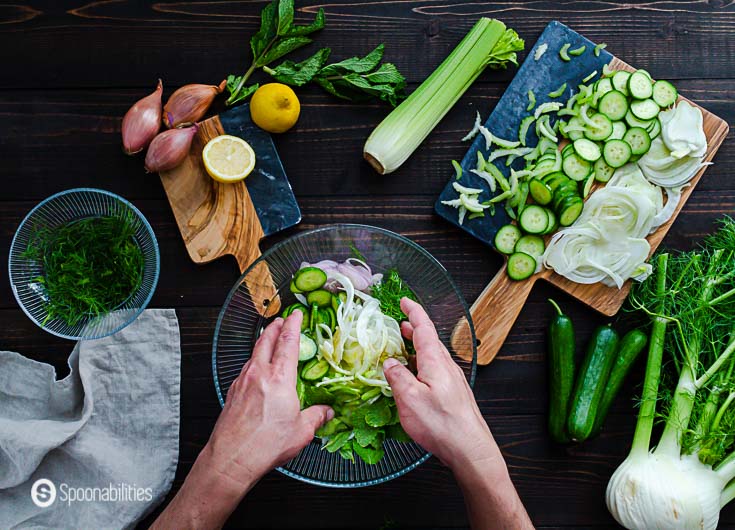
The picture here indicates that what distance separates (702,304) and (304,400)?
1389 mm

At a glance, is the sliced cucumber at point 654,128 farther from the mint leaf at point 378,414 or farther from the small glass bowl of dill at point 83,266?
the small glass bowl of dill at point 83,266

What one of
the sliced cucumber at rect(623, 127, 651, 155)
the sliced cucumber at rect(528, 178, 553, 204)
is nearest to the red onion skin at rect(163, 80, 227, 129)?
the sliced cucumber at rect(528, 178, 553, 204)

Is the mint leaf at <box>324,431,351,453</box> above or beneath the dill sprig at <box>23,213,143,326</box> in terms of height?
beneath

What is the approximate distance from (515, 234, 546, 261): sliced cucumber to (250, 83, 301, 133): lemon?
92 cm

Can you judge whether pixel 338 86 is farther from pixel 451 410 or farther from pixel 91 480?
pixel 91 480

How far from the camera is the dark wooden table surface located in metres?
2.40

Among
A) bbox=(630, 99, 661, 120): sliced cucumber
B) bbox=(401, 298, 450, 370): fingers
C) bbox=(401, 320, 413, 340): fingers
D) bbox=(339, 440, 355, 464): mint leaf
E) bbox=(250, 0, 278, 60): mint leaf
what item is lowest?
bbox=(339, 440, 355, 464): mint leaf

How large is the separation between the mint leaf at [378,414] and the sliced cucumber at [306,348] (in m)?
0.23

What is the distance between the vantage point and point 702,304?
88.9 inches

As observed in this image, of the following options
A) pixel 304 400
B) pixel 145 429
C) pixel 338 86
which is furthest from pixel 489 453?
pixel 338 86

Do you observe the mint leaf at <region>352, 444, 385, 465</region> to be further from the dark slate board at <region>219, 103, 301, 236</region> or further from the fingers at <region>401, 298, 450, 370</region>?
the dark slate board at <region>219, 103, 301, 236</region>

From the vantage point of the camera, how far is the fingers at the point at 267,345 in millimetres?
1794

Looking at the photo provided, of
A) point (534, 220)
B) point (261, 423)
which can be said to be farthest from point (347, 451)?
point (534, 220)

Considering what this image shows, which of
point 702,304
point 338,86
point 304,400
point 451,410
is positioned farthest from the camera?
point 338,86
